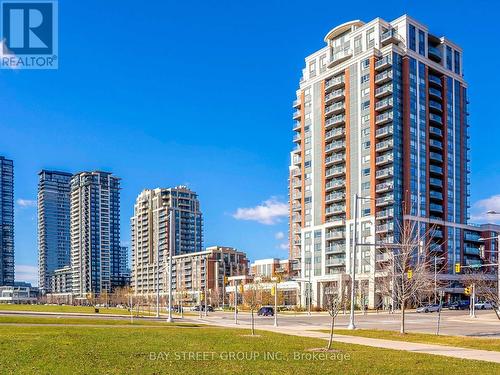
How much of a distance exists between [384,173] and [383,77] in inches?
679

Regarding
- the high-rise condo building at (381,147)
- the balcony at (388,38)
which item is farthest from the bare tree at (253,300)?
the balcony at (388,38)

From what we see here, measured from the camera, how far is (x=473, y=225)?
104062 millimetres

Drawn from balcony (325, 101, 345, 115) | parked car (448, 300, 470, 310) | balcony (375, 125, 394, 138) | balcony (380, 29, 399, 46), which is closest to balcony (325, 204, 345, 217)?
balcony (375, 125, 394, 138)

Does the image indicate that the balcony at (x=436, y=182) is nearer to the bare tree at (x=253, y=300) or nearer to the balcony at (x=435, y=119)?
the balcony at (x=435, y=119)

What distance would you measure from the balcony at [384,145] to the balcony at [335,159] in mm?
7815

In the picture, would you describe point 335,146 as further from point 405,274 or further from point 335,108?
point 405,274

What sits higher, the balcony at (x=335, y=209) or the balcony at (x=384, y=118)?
the balcony at (x=384, y=118)

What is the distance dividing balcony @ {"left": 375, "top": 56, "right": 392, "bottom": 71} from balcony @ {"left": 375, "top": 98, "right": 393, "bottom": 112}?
6041 millimetres

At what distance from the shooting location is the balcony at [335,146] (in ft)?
323

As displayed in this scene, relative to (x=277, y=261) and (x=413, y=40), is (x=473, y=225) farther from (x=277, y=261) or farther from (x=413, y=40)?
(x=277, y=261)

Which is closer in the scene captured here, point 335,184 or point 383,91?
point 383,91

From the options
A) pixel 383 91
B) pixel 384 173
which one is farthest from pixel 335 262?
pixel 383 91

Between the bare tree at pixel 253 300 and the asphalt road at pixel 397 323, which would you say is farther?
the asphalt road at pixel 397 323

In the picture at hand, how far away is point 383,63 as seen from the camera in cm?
9319
